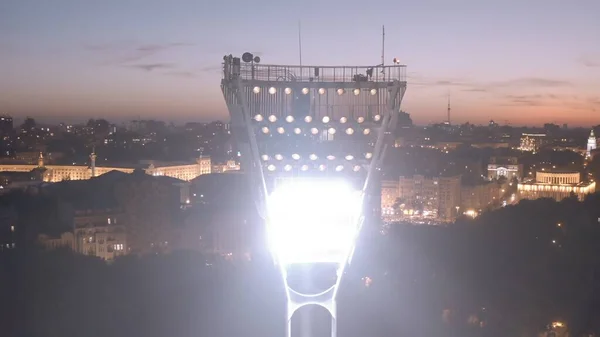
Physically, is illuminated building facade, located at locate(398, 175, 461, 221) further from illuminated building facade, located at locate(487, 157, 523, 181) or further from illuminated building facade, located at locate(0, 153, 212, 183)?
illuminated building facade, located at locate(0, 153, 212, 183)

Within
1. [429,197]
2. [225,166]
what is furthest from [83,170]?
[429,197]

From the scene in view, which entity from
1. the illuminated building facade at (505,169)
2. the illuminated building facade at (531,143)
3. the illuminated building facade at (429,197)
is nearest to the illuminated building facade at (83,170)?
the illuminated building facade at (429,197)

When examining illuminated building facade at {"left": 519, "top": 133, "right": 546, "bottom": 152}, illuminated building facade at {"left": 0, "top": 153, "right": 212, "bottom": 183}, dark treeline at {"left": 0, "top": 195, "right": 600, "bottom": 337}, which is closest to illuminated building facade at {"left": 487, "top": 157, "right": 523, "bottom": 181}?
illuminated building facade at {"left": 0, "top": 153, "right": 212, "bottom": 183}

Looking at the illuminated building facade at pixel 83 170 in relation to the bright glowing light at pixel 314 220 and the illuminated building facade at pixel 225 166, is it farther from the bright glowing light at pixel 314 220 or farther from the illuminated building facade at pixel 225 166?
the bright glowing light at pixel 314 220

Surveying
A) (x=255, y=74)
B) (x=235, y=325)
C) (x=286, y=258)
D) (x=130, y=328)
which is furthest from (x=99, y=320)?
(x=255, y=74)

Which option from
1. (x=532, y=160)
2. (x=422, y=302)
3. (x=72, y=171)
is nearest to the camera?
(x=422, y=302)

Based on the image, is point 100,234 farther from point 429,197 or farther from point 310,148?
point 429,197

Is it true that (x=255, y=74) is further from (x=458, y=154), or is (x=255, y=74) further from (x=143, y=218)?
(x=458, y=154)
